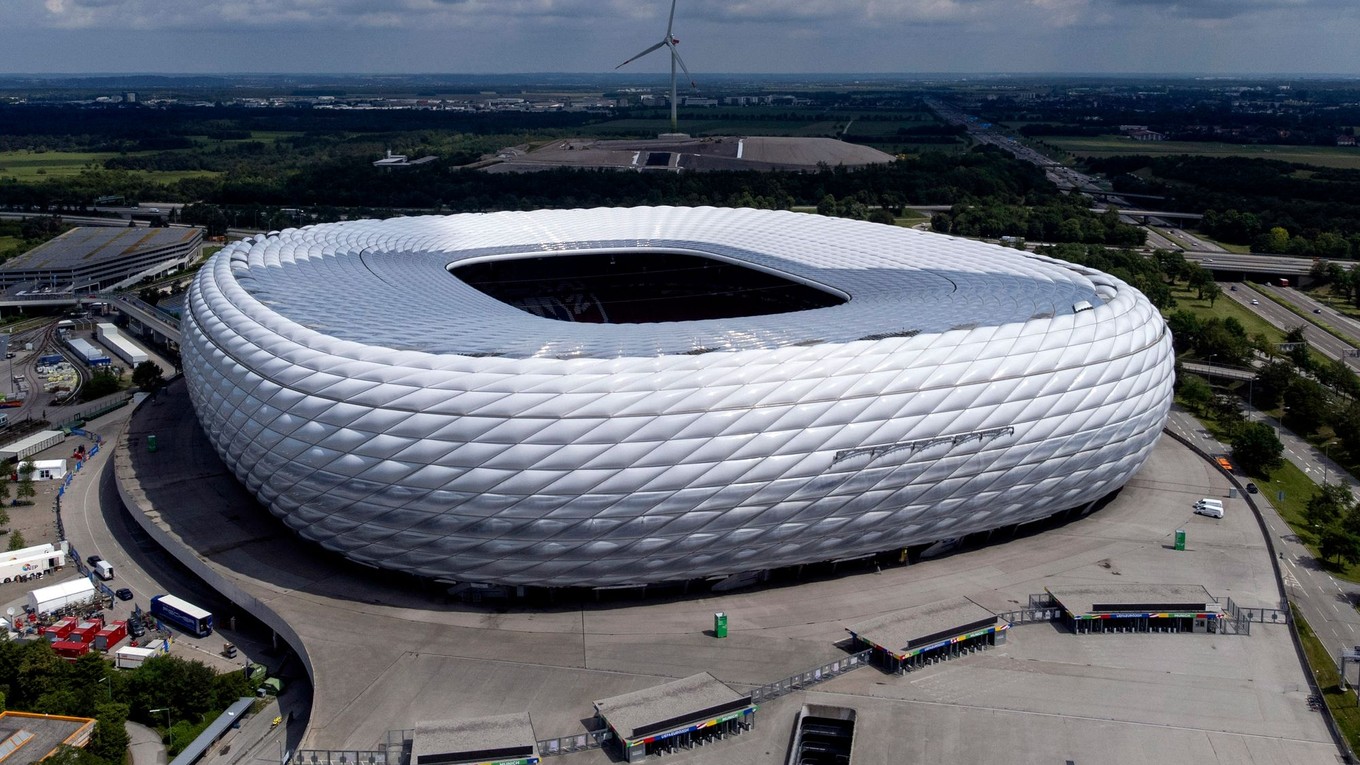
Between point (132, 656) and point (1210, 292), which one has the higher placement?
point (1210, 292)

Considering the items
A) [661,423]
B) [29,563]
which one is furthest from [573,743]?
[29,563]

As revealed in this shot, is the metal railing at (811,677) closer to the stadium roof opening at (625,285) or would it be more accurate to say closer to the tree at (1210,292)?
the stadium roof opening at (625,285)

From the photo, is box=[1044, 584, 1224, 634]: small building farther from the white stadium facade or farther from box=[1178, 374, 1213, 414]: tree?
box=[1178, 374, 1213, 414]: tree

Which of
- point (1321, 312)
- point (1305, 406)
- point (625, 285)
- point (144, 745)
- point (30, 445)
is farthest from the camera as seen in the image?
point (1321, 312)

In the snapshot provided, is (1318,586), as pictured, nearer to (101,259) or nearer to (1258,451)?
(1258,451)

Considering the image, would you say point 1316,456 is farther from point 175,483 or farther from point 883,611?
point 175,483
